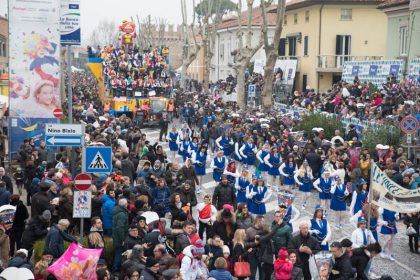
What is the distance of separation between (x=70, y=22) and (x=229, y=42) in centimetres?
5156

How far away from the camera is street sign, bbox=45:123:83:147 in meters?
15.6

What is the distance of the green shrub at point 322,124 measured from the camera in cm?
2734

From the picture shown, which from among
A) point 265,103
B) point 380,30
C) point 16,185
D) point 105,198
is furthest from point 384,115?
point 380,30

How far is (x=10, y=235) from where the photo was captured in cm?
1364

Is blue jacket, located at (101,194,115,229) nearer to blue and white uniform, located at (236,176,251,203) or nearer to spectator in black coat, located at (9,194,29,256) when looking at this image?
spectator in black coat, located at (9,194,29,256)

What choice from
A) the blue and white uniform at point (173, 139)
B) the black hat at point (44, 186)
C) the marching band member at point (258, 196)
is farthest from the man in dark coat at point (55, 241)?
the blue and white uniform at point (173, 139)

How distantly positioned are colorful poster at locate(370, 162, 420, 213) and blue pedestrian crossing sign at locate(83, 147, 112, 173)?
4968mm

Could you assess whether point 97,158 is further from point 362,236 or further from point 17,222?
point 362,236

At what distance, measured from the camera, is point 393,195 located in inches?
514

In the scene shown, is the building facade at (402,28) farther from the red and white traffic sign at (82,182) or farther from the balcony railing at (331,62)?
the red and white traffic sign at (82,182)

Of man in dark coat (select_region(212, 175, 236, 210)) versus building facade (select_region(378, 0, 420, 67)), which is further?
building facade (select_region(378, 0, 420, 67))

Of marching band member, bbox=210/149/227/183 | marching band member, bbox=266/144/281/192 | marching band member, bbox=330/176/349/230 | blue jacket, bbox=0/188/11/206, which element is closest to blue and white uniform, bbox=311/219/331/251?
marching band member, bbox=330/176/349/230

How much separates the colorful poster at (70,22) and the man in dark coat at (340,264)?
39.5 feet

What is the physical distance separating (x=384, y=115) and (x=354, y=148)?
17.3 ft
